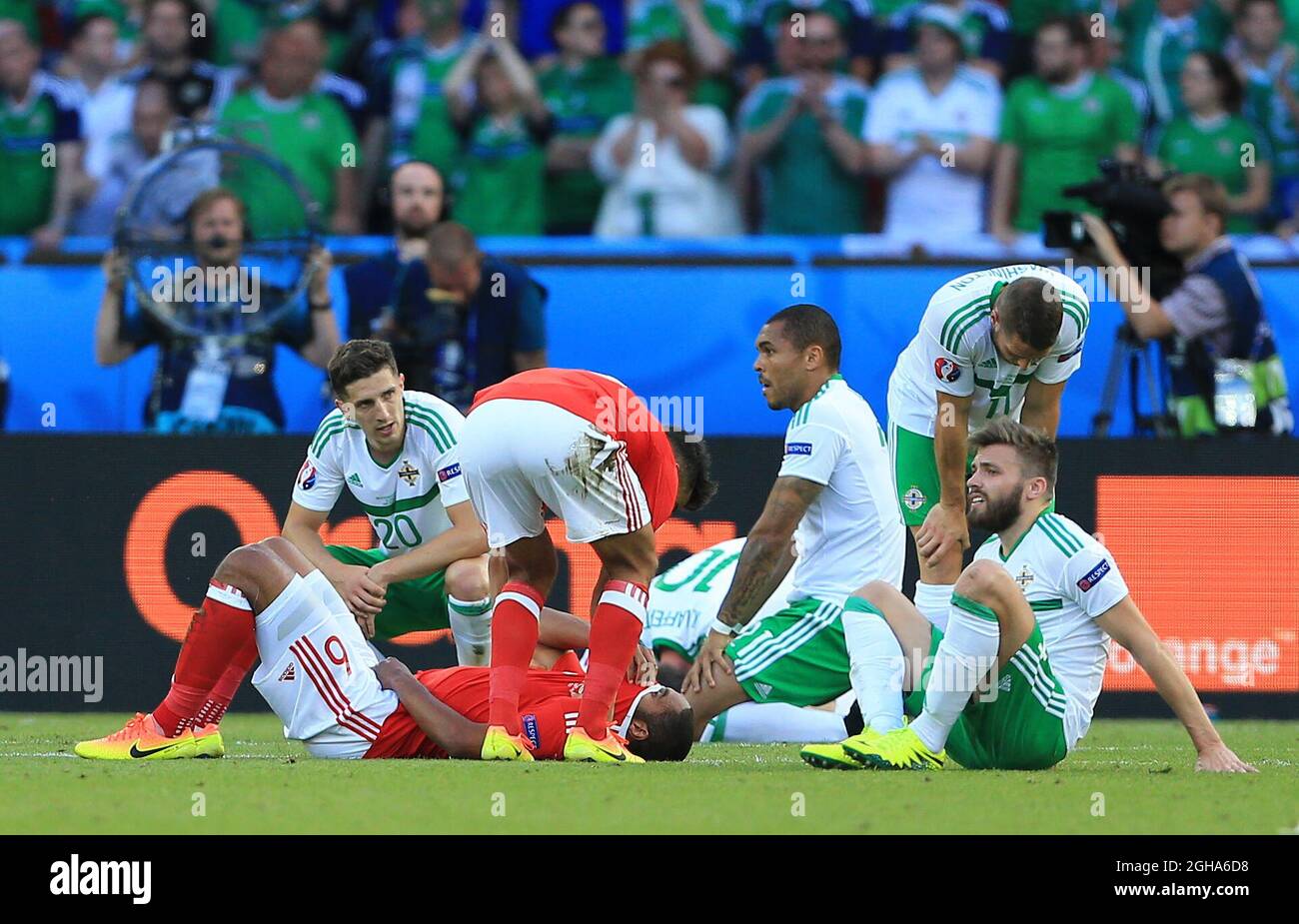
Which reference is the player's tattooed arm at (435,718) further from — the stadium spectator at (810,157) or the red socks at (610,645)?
the stadium spectator at (810,157)

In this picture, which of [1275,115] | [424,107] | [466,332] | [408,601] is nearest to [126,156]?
[424,107]

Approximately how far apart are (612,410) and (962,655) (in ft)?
4.77

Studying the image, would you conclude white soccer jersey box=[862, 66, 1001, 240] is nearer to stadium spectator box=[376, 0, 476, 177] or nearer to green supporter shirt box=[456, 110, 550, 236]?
green supporter shirt box=[456, 110, 550, 236]

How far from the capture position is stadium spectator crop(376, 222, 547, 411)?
9922 mm

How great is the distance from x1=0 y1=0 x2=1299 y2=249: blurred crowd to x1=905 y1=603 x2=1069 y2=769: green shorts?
5146mm

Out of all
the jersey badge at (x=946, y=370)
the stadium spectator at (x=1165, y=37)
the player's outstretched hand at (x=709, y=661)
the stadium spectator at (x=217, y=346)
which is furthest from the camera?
the stadium spectator at (x=1165, y=37)

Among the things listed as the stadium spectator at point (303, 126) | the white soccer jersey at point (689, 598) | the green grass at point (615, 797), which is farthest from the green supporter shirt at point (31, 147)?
the green grass at point (615, 797)

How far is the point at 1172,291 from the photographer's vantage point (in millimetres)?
10125

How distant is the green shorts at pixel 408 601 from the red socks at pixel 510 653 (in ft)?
4.59

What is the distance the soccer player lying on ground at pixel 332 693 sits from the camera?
657 centimetres

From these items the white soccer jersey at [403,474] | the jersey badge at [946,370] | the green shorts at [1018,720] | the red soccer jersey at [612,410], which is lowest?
the green shorts at [1018,720]

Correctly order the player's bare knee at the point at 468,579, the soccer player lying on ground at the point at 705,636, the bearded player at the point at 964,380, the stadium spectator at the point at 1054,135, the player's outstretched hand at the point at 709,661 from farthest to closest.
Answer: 1. the stadium spectator at the point at 1054,135
2. the soccer player lying on ground at the point at 705,636
3. the player's bare knee at the point at 468,579
4. the bearded player at the point at 964,380
5. the player's outstretched hand at the point at 709,661

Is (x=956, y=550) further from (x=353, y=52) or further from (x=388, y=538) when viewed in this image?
(x=353, y=52)
